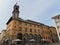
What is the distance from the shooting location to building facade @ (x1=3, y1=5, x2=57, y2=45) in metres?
55.6

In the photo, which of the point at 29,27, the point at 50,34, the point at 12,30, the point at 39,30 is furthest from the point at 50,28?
the point at 12,30

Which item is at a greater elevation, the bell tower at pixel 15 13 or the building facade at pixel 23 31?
the bell tower at pixel 15 13

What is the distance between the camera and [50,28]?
7562cm

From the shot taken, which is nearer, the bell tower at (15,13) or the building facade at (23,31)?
the building facade at (23,31)

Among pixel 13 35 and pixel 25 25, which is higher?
pixel 25 25

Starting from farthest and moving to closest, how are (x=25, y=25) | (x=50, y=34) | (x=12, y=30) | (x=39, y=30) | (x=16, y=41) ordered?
(x=50, y=34), (x=39, y=30), (x=25, y=25), (x=12, y=30), (x=16, y=41)

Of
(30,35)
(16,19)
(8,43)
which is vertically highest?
(16,19)

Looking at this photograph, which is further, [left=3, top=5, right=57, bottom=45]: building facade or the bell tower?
the bell tower

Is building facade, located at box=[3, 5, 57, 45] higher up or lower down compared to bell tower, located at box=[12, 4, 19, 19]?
lower down

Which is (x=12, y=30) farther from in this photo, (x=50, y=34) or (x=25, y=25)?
(x=50, y=34)

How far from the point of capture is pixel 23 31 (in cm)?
5894

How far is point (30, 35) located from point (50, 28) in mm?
20196

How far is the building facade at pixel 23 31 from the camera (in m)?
55.6

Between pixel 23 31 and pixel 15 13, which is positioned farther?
pixel 15 13
